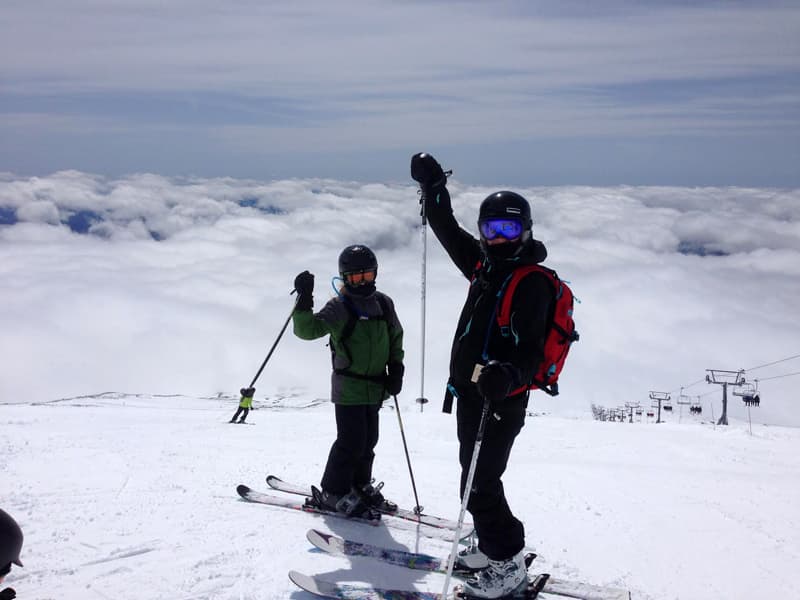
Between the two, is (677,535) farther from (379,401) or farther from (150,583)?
(150,583)

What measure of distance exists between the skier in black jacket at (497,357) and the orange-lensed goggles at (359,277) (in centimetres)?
121

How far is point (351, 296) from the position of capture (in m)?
4.66

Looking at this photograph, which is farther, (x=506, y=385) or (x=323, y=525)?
(x=323, y=525)

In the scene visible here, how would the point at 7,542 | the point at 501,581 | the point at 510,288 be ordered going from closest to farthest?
the point at 7,542
the point at 510,288
the point at 501,581

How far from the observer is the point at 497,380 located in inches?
119

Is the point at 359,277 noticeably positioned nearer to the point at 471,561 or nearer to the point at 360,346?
the point at 360,346

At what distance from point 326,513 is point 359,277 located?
187cm

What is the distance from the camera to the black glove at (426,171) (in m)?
3.67

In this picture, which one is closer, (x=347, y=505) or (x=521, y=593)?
(x=521, y=593)

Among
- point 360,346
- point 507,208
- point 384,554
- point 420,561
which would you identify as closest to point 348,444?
point 360,346

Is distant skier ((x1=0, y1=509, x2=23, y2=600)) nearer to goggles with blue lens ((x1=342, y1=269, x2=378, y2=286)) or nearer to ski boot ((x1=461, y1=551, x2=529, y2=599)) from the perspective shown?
ski boot ((x1=461, y1=551, x2=529, y2=599))

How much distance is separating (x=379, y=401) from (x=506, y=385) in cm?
196

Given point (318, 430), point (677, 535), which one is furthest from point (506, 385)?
point (318, 430)

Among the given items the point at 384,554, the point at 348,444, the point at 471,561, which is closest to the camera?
the point at 471,561
